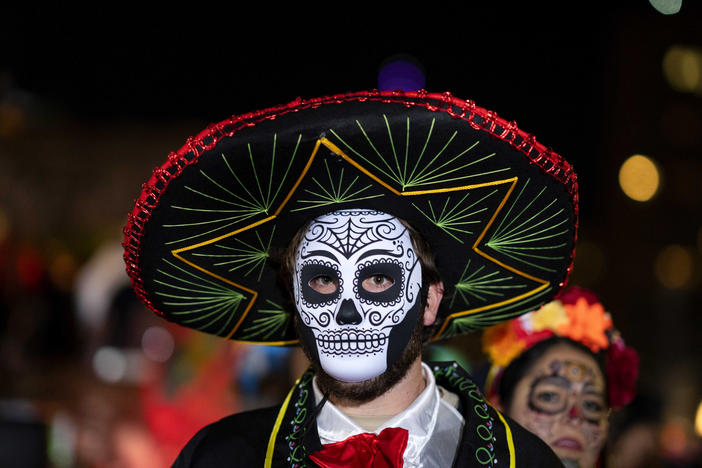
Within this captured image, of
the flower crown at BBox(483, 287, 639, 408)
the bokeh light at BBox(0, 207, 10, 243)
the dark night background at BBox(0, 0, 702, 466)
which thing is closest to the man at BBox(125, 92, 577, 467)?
the flower crown at BBox(483, 287, 639, 408)

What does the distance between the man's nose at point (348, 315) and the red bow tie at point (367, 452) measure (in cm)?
33

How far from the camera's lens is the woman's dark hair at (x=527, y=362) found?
351 centimetres

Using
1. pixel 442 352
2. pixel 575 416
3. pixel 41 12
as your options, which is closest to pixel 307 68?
pixel 41 12

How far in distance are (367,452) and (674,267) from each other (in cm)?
1241

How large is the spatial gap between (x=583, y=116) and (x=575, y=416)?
7108 mm

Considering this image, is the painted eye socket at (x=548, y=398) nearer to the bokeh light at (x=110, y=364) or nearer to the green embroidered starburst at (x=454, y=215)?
the green embroidered starburst at (x=454, y=215)

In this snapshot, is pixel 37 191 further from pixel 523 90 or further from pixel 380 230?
pixel 380 230

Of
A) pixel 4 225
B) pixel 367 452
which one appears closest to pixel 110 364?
pixel 4 225

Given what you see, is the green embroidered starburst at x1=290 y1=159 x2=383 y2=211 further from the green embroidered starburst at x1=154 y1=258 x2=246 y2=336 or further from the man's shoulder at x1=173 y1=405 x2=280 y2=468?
the man's shoulder at x1=173 y1=405 x2=280 y2=468

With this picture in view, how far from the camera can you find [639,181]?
47.3 feet

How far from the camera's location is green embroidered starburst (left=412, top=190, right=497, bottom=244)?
2.58 m

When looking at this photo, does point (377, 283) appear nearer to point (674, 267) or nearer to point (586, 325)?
point (586, 325)

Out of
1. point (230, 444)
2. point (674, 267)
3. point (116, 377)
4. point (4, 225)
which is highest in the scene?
point (674, 267)

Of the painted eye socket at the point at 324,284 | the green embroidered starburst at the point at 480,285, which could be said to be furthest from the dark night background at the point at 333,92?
the painted eye socket at the point at 324,284
